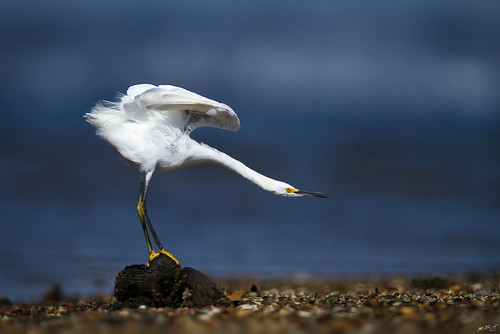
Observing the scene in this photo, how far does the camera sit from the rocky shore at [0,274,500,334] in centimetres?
511

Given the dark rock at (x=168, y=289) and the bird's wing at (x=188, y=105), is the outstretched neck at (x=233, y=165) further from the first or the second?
the dark rock at (x=168, y=289)

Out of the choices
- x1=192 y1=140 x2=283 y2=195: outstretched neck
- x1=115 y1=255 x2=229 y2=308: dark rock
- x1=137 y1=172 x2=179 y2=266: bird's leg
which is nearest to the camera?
x1=115 y1=255 x2=229 y2=308: dark rock

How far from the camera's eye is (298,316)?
590 cm

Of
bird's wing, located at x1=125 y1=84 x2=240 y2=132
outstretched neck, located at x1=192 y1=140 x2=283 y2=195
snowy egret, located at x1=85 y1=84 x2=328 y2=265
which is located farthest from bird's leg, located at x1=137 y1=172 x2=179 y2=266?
bird's wing, located at x1=125 y1=84 x2=240 y2=132

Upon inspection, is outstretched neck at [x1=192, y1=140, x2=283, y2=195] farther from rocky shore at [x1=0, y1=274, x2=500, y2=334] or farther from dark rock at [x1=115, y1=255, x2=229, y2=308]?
dark rock at [x1=115, y1=255, x2=229, y2=308]

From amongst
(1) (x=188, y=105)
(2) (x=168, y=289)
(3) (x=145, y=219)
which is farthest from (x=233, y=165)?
(2) (x=168, y=289)

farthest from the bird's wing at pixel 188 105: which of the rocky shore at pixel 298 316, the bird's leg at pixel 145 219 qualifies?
the rocky shore at pixel 298 316

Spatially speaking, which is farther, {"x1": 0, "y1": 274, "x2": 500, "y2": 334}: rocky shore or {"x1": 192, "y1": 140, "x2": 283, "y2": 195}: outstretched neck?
{"x1": 192, "y1": 140, "x2": 283, "y2": 195}: outstretched neck

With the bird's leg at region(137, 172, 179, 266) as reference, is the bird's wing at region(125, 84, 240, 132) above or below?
above

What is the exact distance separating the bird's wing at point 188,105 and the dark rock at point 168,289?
2198mm

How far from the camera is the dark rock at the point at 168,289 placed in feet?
23.1

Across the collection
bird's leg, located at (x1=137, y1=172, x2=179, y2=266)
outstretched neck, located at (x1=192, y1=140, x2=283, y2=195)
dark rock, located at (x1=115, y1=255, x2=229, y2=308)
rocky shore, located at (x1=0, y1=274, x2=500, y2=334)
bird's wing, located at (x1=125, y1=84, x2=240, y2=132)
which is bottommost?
rocky shore, located at (x1=0, y1=274, x2=500, y2=334)

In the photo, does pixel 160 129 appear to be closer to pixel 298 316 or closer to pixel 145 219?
pixel 145 219

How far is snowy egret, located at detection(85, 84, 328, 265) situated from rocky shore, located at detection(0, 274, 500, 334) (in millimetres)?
1598
